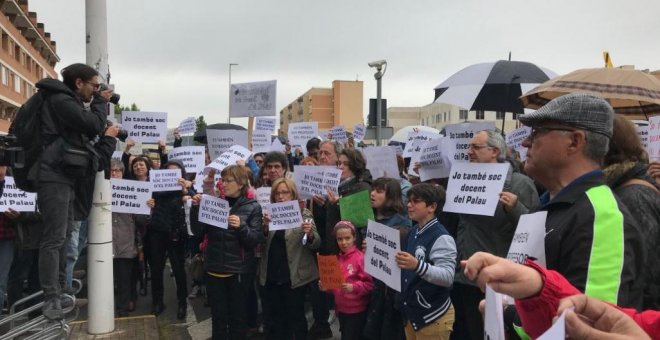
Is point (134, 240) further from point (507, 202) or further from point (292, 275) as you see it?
point (507, 202)

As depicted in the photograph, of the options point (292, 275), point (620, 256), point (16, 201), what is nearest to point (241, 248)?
point (292, 275)

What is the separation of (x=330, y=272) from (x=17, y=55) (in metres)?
63.1

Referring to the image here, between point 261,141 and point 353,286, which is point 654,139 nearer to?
point 353,286

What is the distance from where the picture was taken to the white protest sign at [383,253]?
3787mm

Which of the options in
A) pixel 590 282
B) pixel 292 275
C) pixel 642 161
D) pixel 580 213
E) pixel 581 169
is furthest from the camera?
pixel 292 275

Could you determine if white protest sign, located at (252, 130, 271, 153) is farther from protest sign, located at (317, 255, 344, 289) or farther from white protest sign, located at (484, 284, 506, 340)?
white protest sign, located at (484, 284, 506, 340)

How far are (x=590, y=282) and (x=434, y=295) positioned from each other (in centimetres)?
239

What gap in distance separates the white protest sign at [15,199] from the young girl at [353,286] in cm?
340

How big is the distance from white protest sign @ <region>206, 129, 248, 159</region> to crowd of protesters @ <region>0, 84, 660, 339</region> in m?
0.73

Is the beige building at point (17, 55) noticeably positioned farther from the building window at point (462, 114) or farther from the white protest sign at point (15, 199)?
the building window at point (462, 114)

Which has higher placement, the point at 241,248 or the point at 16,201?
the point at 16,201

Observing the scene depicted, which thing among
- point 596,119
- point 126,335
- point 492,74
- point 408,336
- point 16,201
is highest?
point 492,74

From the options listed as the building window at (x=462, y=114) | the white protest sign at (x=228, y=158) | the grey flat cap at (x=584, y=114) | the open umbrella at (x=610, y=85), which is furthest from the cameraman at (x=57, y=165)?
the building window at (x=462, y=114)

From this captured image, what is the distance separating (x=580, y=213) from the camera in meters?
1.75
